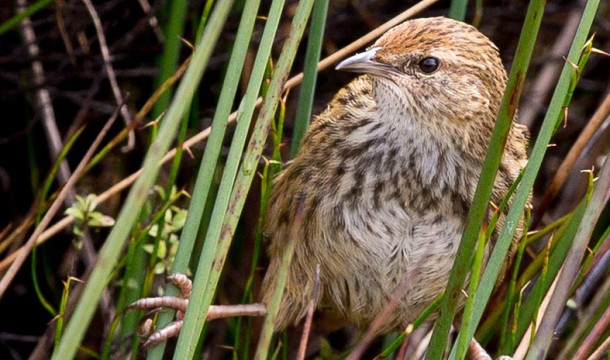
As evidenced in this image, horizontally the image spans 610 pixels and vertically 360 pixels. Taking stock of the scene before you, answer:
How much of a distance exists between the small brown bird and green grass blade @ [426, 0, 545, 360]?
34.6 inches

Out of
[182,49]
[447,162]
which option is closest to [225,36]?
[182,49]

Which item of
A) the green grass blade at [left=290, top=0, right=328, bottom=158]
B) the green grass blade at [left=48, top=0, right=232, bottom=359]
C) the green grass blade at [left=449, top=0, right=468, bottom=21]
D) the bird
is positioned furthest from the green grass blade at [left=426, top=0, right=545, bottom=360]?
the green grass blade at [left=449, top=0, right=468, bottom=21]

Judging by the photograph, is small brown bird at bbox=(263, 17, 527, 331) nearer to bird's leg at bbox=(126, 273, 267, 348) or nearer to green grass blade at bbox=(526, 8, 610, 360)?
bird's leg at bbox=(126, 273, 267, 348)

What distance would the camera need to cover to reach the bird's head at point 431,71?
2613 mm

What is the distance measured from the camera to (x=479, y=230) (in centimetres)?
171

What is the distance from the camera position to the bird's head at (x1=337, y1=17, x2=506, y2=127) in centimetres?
261

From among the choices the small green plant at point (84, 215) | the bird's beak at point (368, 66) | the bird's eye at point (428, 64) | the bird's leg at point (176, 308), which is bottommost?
the bird's leg at point (176, 308)

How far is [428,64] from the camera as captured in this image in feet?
8.68

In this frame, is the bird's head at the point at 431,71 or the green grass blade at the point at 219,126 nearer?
the green grass blade at the point at 219,126

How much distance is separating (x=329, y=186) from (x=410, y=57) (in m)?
0.42

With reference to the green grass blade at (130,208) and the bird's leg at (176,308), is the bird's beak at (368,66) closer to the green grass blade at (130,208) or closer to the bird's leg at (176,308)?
the bird's leg at (176,308)

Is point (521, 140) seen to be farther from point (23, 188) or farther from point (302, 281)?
point (23, 188)

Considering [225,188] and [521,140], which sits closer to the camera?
[225,188]

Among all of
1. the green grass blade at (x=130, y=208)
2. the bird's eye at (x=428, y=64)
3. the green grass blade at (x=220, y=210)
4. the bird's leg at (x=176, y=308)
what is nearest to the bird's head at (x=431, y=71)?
the bird's eye at (x=428, y=64)
